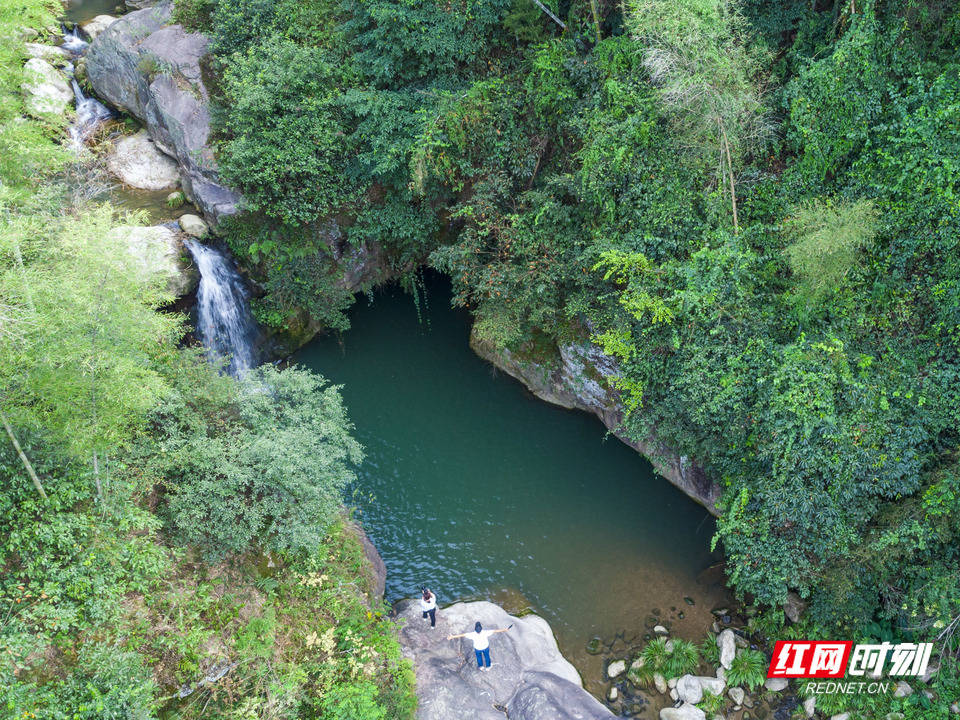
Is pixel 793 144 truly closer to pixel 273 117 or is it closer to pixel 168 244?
pixel 273 117

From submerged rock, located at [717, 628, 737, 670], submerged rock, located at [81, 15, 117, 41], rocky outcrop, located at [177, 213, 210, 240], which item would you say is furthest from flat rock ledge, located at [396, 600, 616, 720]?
submerged rock, located at [81, 15, 117, 41]

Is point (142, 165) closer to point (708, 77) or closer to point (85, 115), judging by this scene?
point (85, 115)

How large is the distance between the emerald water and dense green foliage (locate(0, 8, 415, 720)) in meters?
2.72

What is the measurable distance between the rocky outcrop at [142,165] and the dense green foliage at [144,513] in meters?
7.65

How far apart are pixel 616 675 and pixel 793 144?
12.5m

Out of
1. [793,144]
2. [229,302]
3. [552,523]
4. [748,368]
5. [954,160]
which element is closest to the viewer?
[954,160]

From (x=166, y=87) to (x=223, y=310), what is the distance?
7603 mm

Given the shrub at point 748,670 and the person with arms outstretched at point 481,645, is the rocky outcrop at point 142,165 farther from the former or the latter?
the shrub at point 748,670

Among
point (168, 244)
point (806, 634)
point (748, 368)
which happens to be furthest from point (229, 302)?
point (806, 634)

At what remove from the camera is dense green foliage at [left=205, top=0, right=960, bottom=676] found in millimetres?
11445

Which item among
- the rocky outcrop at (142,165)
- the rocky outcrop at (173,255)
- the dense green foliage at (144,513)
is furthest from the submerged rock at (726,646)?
the rocky outcrop at (142,165)

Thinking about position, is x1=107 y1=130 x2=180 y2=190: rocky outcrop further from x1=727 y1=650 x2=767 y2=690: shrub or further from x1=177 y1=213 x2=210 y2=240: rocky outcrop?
x1=727 y1=650 x2=767 y2=690: shrub

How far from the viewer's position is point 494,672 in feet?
39.9

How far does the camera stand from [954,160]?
36.5 feet
